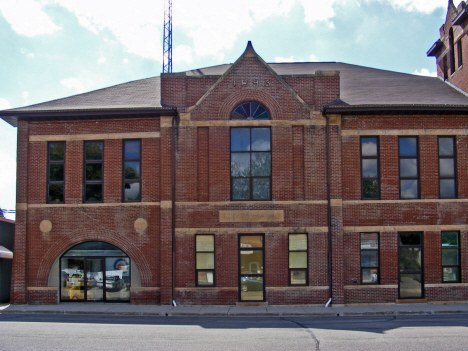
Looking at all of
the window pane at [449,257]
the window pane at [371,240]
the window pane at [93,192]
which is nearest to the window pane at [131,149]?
the window pane at [93,192]

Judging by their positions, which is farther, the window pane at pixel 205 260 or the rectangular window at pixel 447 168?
the rectangular window at pixel 447 168

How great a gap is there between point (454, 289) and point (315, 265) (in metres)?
5.40

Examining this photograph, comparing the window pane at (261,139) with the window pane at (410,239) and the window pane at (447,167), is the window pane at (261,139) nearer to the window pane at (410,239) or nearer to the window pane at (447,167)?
the window pane at (410,239)

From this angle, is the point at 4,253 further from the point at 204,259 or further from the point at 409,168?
the point at 409,168

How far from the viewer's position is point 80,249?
18.1 metres

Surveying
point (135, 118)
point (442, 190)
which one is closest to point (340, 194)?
point (442, 190)

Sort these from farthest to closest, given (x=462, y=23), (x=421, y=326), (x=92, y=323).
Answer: (x=462, y=23)
(x=92, y=323)
(x=421, y=326)

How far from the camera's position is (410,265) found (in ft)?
58.2

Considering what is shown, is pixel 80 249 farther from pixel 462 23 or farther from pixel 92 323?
pixel 462 23

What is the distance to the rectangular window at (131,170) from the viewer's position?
59.2 feet

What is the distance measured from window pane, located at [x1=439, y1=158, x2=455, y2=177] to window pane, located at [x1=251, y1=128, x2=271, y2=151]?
269 inches

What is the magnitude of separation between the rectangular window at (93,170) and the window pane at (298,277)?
8.02 metres

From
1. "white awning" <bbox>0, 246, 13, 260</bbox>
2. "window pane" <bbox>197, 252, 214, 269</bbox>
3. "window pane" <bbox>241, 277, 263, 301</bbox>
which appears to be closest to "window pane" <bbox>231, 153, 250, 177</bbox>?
"window pane" <bbox>197, 252, 214, 269</bbox>

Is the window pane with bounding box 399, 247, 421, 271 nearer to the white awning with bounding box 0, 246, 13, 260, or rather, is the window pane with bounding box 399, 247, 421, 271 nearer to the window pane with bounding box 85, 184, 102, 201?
the window pane with bounding box 85, 184, 102, 201
